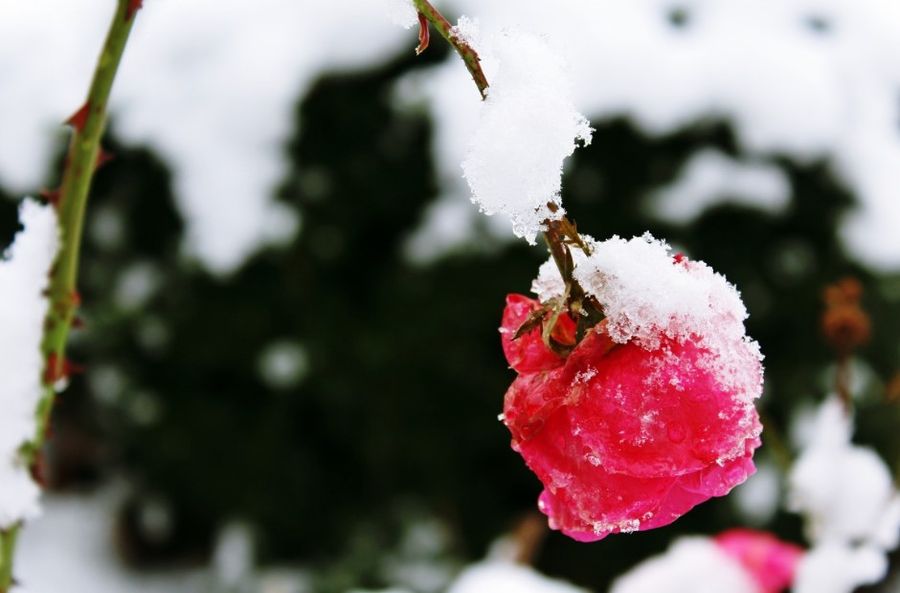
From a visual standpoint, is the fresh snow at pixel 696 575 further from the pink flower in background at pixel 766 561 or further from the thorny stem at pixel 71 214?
the thorny stem at pixel 71 214

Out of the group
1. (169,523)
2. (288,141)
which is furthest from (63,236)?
(169,523)

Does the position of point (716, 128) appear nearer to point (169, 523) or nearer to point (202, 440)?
point (202, 440)

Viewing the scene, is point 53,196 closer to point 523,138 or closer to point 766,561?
point 523,138

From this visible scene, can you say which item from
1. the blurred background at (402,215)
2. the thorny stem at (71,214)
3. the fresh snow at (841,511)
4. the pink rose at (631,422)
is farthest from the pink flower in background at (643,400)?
the blurred background at (402,215)

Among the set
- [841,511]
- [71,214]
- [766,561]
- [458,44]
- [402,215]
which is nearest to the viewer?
[458,44]

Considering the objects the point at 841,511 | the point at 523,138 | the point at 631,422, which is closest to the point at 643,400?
the point at 631,422
